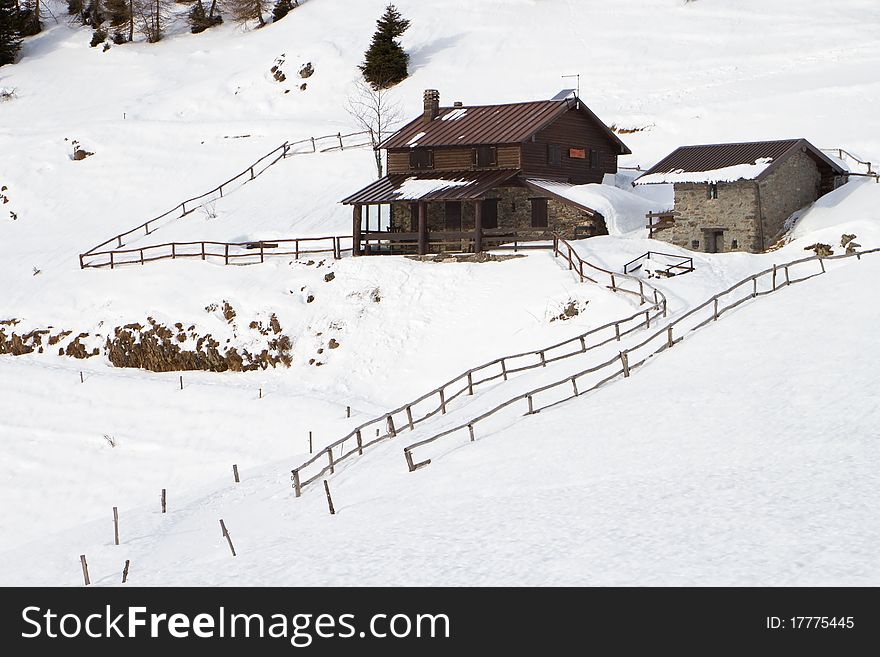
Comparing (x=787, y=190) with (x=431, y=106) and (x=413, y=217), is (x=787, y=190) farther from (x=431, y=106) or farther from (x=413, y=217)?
(x=431, y=106)

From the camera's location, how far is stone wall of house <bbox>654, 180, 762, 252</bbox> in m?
42.5

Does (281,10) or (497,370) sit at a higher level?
(281,10)

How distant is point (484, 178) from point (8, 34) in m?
57.5

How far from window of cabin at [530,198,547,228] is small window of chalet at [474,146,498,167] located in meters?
2.86

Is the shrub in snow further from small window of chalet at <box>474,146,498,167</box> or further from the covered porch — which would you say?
small window of chalet at <box>474,146,498,167</box>

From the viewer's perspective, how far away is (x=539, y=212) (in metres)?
46.3

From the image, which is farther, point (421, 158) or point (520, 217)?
point (421, 158)

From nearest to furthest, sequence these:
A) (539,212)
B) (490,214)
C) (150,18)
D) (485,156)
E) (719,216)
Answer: (719,216)
(539,212)
(490,214)
(485,156)
(150,18)

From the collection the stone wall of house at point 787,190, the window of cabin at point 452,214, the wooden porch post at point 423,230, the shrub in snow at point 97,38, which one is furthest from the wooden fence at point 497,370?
the shrub in snow at point 97,38

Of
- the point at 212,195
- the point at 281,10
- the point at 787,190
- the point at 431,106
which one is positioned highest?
the point at 281,10

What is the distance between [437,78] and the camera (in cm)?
7294

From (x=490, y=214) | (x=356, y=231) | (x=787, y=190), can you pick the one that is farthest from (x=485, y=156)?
(x=787, y=190)

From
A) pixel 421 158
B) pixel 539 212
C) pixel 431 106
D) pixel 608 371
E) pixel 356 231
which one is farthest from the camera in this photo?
pixel 431 106
